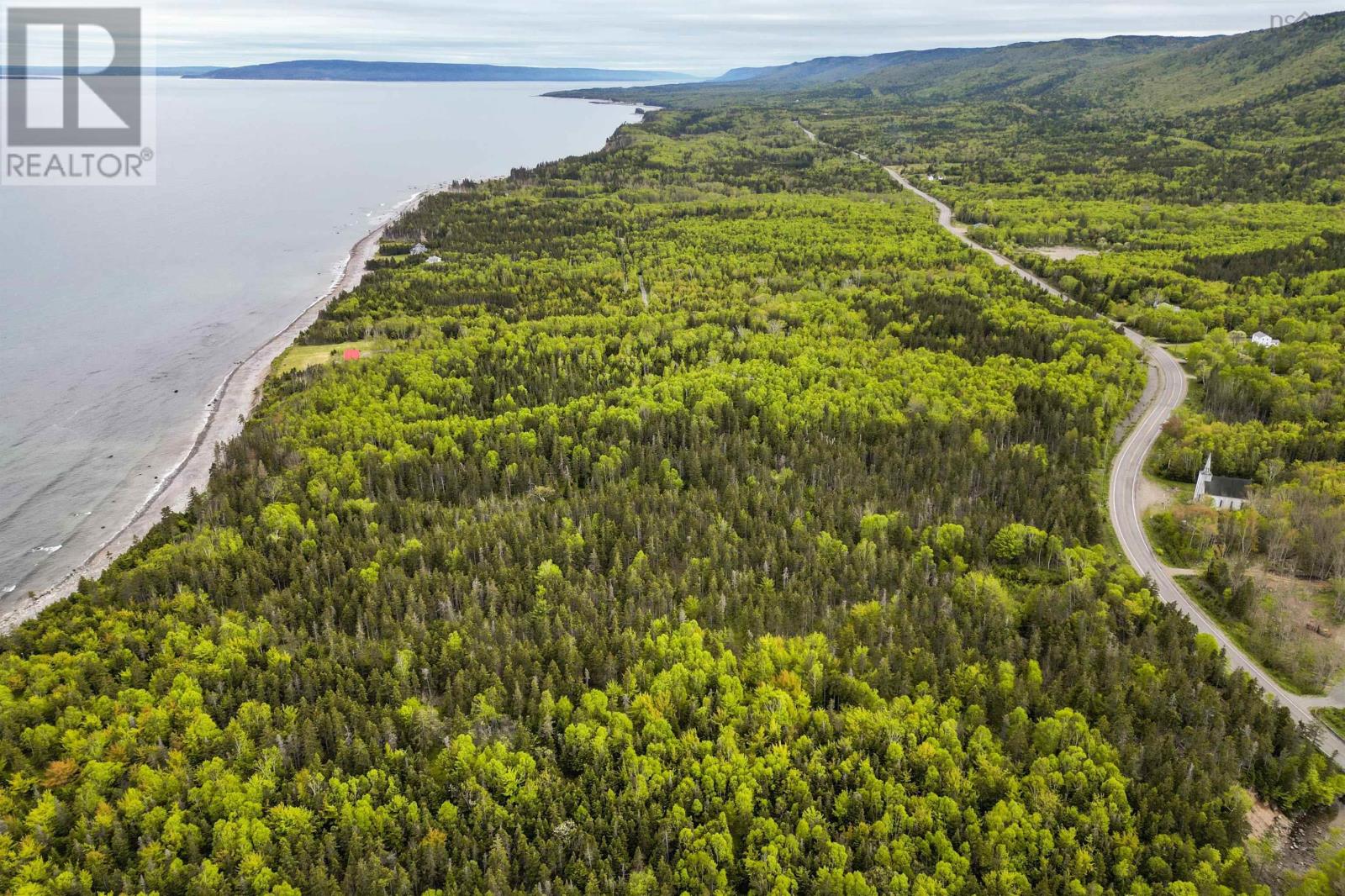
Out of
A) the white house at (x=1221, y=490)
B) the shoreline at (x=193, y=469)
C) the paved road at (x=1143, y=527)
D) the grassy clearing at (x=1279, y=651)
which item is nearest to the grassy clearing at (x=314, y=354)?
the shoreline at (x=193, y=469)

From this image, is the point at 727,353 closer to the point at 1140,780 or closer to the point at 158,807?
the point at 1140,780

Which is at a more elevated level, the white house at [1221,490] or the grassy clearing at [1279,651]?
the white house at [1221,490]

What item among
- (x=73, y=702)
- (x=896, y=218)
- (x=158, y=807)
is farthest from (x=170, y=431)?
(x=896, y=218)

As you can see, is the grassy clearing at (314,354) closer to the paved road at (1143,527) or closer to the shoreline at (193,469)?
the shoreline at (193,469)

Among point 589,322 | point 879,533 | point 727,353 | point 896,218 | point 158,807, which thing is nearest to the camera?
point 158,807

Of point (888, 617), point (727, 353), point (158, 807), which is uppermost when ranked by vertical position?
point (727, 353)
